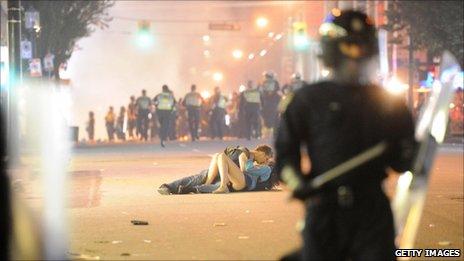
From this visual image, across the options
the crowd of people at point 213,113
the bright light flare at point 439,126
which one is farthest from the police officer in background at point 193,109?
the bright light flare at point 439,126

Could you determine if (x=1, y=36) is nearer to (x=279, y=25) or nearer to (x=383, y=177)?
(x=383, y=177)

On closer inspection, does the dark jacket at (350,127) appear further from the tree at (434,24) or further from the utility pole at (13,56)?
the tree at (434,24)

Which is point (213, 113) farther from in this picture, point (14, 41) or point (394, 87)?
point (394, 87)

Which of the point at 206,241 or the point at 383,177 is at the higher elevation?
the point at 383,177

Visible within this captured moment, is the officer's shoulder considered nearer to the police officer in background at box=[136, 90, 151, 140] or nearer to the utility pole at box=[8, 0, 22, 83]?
the utility pole at box=[8, 0, 22, 83]

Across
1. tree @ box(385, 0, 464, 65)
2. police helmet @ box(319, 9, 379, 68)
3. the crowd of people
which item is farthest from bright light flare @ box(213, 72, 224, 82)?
police helmet @ box(319, 9, 379, 68)

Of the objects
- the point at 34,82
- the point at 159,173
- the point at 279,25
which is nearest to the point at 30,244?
the point at 159,173

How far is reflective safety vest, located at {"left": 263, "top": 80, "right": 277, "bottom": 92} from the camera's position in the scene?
3147cm

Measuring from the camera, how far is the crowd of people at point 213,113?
30203 millimetres

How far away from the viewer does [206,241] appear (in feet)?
29.7

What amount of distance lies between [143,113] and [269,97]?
218 inches

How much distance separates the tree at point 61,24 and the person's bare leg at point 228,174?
26981 millimetres

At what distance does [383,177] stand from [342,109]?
0.37 metres

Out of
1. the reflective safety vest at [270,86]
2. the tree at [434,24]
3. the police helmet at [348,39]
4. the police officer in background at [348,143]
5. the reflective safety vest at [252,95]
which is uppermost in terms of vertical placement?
the tree at [434,24]
